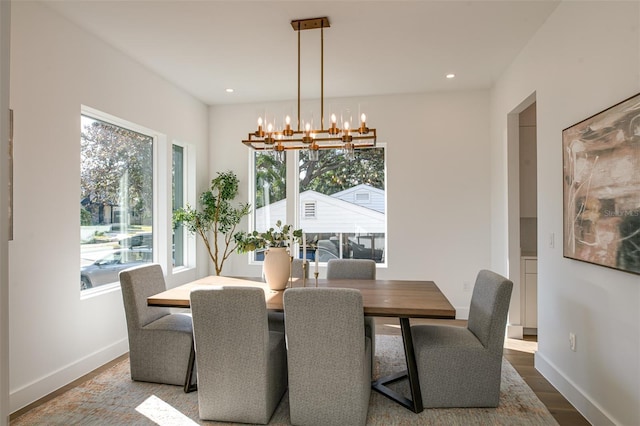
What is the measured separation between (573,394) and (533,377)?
462 millimetres

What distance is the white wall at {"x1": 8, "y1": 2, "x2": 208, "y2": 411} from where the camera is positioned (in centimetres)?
263

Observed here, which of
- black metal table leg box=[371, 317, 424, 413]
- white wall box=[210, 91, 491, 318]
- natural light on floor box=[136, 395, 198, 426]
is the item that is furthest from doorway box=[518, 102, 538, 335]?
natural light on floor box=[136, 395, 198, 426]

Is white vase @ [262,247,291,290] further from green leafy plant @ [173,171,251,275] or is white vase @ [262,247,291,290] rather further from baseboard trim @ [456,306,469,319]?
baseboard trim @ [456,306,469,319]

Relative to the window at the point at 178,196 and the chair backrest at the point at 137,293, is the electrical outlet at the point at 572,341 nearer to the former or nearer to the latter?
the chair backrest at the point at 137,293

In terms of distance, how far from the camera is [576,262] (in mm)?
2584

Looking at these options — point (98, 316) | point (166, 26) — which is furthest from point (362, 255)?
point (166, 26)

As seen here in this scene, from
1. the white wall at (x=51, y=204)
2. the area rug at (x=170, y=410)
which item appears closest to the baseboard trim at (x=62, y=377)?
the white wall at (x=51, y=204)

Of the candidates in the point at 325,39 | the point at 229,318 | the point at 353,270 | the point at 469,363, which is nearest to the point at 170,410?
the point at 229,318

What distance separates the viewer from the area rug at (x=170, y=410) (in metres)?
2.41

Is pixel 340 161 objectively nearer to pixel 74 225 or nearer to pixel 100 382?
pixel 74 225

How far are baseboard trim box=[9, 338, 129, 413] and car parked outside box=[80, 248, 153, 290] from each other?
0.59m

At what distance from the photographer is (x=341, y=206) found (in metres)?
5.24

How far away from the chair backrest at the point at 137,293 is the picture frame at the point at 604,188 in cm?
294

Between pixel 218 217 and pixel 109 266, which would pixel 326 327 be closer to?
pixel 109 266
